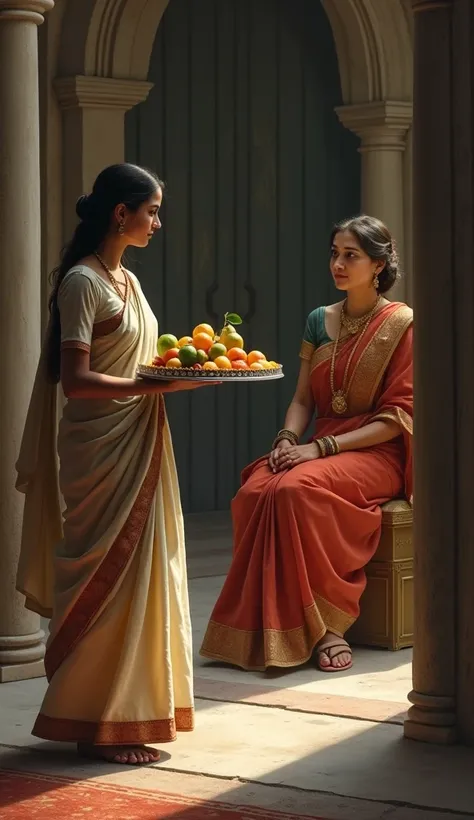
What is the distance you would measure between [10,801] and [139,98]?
4.86 m

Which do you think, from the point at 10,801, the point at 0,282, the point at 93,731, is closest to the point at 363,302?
the point at 0,282

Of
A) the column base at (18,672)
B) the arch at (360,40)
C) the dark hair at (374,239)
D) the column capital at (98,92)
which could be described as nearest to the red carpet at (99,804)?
the column base at (18,672)

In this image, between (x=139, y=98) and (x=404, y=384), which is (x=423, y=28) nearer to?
(x=404, y=384)

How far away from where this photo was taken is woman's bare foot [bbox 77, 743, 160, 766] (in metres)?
4.92

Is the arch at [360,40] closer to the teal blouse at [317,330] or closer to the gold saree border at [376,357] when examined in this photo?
the teal blouse at [317,330]

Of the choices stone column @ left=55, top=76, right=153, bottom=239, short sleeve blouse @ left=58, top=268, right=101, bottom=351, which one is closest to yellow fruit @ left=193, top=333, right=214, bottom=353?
short sleeve blouse @ left=58, top=268, right=101, bottom=351

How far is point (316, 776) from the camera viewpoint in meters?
4.74

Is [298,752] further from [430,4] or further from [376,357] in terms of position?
[430,4]

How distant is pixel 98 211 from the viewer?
5.08m

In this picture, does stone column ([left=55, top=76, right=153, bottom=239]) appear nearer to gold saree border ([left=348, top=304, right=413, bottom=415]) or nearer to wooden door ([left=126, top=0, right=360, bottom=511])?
wooden door ([left=126, top=0, right=360, bottom=511])

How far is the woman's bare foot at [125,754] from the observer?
4.92 meters

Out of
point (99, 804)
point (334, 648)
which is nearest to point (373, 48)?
point (334, 648)

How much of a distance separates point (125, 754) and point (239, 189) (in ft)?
20.8

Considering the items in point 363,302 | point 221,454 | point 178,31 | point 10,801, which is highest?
point 178,31
